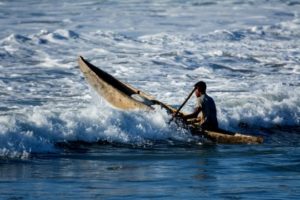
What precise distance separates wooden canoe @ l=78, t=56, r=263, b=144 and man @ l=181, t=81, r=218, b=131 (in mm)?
202

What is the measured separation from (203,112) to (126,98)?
85.2 inches

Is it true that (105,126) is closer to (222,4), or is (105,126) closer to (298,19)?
(298,19)

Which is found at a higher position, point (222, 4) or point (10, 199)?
point (222, 4)

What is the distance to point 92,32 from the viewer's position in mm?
30203

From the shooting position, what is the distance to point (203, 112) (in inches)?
573

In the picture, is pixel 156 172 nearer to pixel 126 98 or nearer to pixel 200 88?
pixel 200 88

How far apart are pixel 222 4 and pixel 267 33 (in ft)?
23.3

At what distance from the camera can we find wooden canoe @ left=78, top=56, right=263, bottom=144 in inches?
557

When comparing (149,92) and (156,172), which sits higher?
(149,92)

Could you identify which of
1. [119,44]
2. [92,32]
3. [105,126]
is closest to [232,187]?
[105,126]

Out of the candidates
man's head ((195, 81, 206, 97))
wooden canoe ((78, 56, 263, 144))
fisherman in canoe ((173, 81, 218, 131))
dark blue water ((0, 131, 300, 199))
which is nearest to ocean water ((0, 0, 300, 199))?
dark blue water ((0, 131, 300, 199))

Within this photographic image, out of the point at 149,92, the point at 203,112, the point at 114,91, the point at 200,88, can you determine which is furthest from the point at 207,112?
the point at 149,92

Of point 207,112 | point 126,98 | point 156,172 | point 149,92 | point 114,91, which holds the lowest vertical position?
point 156,172

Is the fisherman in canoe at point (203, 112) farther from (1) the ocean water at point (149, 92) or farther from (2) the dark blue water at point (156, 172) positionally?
(2) the dark blue water at point (156, 172)
